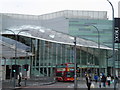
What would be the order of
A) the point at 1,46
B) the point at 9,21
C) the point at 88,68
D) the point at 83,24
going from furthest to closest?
the point at 9,21 → the point at 83,24 → the point at 88,68 → the point at 1,46

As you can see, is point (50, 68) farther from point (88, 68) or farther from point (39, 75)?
point (88, 68)

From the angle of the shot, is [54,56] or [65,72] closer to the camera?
[65,72]

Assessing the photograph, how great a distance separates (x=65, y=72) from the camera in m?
51.0

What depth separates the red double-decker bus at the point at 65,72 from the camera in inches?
1980

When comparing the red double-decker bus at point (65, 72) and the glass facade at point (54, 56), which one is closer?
the red double-decker bus at point (65, 72)

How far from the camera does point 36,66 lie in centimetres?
8525

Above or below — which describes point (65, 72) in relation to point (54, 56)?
below

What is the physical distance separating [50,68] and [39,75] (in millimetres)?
3727

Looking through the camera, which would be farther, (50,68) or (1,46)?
(50,68)


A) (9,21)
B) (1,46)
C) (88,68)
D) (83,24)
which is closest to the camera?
(1,46)

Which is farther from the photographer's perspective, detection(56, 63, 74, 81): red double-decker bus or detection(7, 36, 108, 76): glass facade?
detection(7, 36, 108, 76): glass facade

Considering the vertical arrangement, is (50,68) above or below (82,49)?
below

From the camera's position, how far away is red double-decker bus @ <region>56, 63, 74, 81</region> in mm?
50291

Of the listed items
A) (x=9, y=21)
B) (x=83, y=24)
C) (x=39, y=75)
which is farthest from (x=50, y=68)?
(x=9, y=21)
